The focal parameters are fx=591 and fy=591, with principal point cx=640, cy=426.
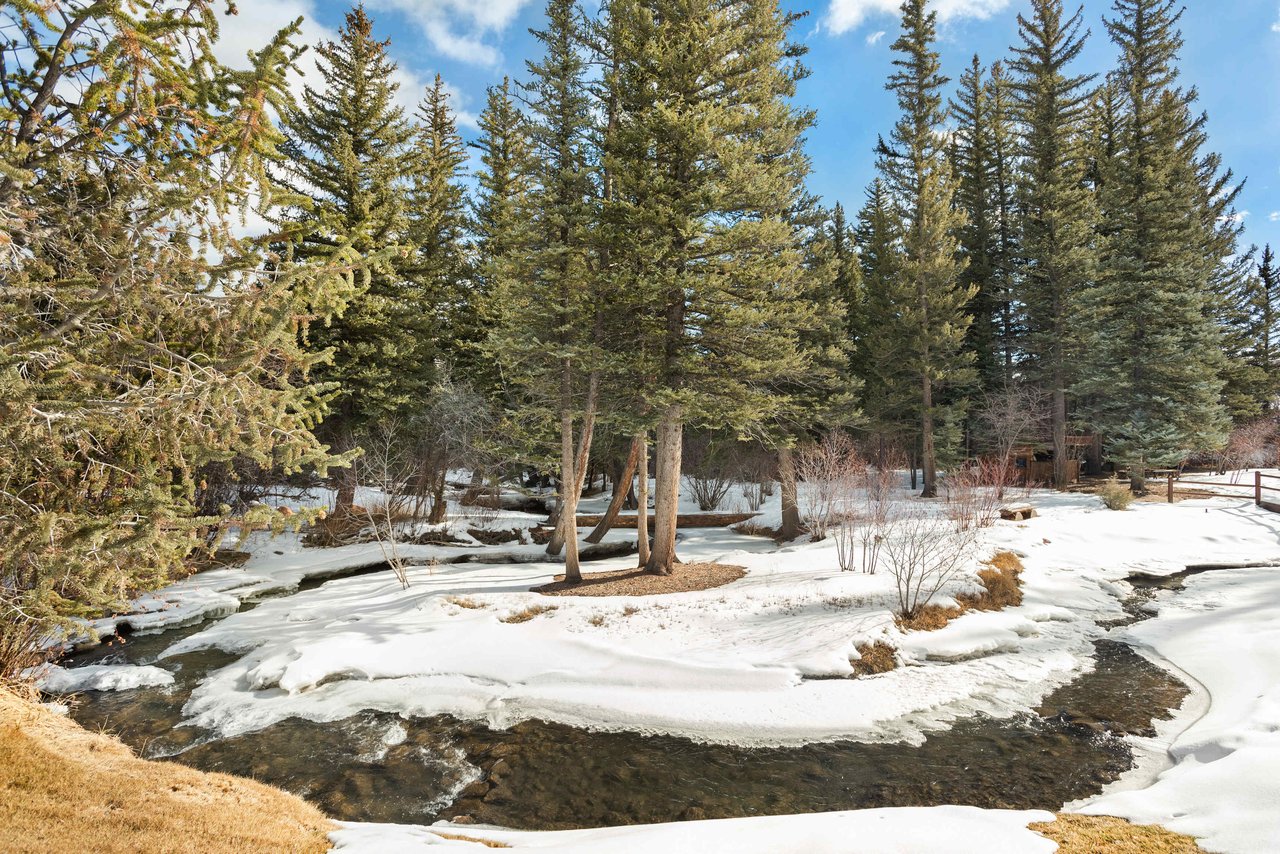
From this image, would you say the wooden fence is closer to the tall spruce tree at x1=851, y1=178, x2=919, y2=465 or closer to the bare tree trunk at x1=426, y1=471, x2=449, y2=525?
the tall spruce tree at x1=851, y1=178, x2=919, y2=465

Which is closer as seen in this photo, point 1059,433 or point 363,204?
point 363,204

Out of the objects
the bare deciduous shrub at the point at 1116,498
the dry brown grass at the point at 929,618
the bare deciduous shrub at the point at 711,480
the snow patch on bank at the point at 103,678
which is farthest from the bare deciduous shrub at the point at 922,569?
the bare deciduous shrub at the point at 711,480

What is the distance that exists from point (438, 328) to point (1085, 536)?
21.7 meters

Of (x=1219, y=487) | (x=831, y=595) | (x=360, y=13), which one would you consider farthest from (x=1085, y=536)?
(x=360, y=13)

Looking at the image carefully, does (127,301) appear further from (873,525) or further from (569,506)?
(873,525)

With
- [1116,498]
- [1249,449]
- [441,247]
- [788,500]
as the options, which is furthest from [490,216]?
[1249,449]

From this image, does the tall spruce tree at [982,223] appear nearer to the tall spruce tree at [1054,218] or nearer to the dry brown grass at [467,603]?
the tall spruce tree at [1054,218]

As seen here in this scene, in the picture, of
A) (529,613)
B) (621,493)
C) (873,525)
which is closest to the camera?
(529,613)

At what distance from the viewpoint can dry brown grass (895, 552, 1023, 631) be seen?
34.0 ft

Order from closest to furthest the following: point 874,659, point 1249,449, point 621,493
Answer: point 874,659
point 621,493
point 1249,449

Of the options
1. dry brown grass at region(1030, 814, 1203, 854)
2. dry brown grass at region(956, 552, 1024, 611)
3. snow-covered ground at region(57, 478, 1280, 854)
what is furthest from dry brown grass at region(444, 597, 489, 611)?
dry brown grass at region(1030, 814, 1203, 854)

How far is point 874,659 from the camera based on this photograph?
30.2 feet

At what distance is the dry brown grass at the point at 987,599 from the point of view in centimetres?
1036

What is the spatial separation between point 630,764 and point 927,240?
2301cm
